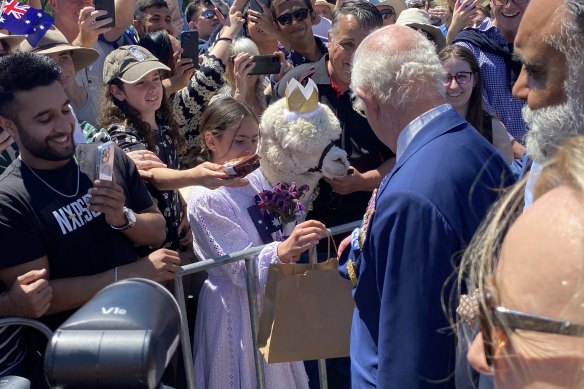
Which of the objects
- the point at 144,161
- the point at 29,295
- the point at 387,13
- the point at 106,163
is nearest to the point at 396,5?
the point at 387,13

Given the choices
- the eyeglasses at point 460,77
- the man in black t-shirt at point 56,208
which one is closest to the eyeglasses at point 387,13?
the eyeglasses at point 460,77

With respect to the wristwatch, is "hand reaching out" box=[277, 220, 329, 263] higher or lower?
lower

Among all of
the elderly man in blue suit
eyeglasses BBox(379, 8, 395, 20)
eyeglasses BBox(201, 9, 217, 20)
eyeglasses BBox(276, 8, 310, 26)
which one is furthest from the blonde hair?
eyeglasses BBox(201, 9, 217, 20)

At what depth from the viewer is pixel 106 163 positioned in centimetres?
334

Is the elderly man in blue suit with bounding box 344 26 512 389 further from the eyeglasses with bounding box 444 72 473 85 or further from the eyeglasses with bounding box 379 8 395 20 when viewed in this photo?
the eyeglasses with bounding box 379 8 395 20

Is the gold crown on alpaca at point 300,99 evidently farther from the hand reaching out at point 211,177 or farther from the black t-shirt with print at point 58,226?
the black t-shirt with print at point 58,226

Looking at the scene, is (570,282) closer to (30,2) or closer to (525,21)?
(525,21)

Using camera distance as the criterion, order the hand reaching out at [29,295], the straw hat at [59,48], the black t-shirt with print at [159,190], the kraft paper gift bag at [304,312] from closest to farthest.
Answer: the hand reaching out at [29,295] < the kraft paper gift bag at [304,312] < the black t-shirt with print at [159,190] < the straw hat at [59,48]

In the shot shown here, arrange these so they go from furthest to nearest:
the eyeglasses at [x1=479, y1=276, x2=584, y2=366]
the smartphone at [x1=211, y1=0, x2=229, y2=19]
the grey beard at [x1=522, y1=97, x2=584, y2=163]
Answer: the smartphone at [x1=211, y1=0, x2=229, y2=19]
the grey beard at [x1=522, y1=97, x2=584, y2=163]
the eyeglasses at [x1=479, y1=276, x2=584, y2=366]

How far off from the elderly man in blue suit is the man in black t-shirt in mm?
1094

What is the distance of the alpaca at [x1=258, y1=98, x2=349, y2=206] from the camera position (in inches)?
155

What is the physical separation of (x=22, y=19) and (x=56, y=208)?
1.53 m

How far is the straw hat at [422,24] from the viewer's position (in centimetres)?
565

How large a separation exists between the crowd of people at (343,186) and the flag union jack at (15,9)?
0.19 metres
